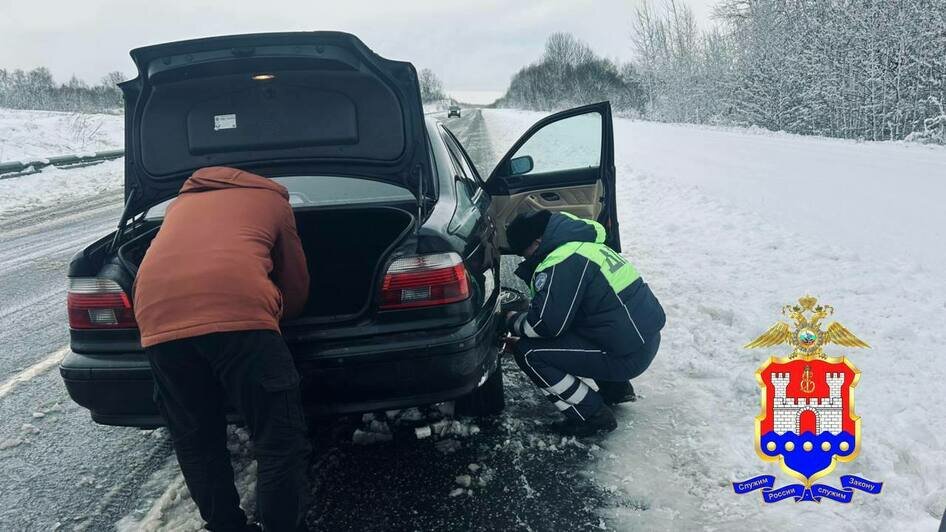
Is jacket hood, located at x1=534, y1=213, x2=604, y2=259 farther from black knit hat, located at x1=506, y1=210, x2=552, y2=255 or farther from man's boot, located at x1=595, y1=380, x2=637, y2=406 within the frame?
man's boot, located at x1=595, y1=380, x2=637, y2=406

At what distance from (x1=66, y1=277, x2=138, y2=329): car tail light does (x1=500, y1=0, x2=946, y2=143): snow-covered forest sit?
20.9m

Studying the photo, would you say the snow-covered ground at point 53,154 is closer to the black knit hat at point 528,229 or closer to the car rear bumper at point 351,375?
the car rear bumper at point 351,375

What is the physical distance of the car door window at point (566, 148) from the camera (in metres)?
4.38

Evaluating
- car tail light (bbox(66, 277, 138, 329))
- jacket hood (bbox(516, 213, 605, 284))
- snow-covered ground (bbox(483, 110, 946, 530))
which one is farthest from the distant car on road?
snow-covered ground (bbox(483, 110, 946, 530))

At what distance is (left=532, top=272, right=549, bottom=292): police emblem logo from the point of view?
2811 mm

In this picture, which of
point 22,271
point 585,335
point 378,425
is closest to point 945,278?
point 585,335

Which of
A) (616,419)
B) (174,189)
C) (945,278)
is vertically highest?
(174,189)

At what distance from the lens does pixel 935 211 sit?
6.99 m

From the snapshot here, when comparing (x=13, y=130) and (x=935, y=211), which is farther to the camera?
(x=13, y=130)

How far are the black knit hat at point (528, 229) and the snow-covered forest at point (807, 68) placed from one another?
1918cm

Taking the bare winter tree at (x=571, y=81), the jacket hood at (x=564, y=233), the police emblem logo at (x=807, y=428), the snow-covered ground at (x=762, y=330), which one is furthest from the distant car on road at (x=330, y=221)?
the bare winter tree at (x=571, y=81)

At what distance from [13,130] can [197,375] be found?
1016 inches

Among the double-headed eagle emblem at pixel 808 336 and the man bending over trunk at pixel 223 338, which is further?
the double-headed eagle emblem at pixel 808 336

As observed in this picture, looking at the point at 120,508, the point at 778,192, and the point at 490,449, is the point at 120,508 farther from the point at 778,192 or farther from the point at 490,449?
the point at 778,192
